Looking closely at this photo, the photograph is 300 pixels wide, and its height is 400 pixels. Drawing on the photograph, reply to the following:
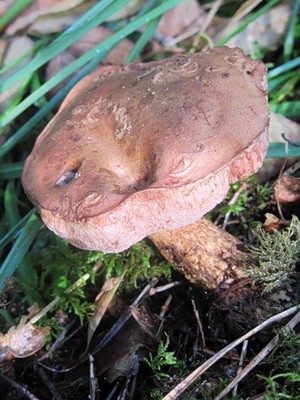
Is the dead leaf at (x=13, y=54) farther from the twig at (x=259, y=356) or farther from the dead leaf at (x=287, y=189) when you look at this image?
the twig at (x=259, y=356)

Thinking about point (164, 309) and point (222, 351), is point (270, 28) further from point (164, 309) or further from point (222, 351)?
point (222, 351)

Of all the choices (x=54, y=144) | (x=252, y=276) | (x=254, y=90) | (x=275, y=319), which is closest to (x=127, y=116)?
(x=54, y=144)

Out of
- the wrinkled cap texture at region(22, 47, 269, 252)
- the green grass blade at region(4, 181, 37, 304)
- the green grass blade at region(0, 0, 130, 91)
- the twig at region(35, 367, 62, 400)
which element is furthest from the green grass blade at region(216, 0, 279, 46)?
the twig at region(35, 367, 62, 400)

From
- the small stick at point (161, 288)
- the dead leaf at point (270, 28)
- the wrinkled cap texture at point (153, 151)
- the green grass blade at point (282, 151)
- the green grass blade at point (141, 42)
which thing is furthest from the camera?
the dead leaf at point (270, 28)

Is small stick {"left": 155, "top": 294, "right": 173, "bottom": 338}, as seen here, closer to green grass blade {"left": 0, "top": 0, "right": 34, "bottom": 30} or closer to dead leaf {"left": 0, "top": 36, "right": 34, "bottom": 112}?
dead leaf {"left": 0, "top": 36, "right": 34, "bottom": 112}

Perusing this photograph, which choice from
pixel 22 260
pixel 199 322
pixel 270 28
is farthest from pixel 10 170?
pixel 270 28

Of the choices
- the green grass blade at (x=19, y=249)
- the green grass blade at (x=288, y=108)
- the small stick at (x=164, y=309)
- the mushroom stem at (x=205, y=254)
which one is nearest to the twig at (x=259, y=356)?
the mushroom stem at (x=205, y=254)

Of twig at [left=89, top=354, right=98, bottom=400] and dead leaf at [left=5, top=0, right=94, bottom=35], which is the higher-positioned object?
dead leaf at [left=5, top=0, right=94, bottom=35]
